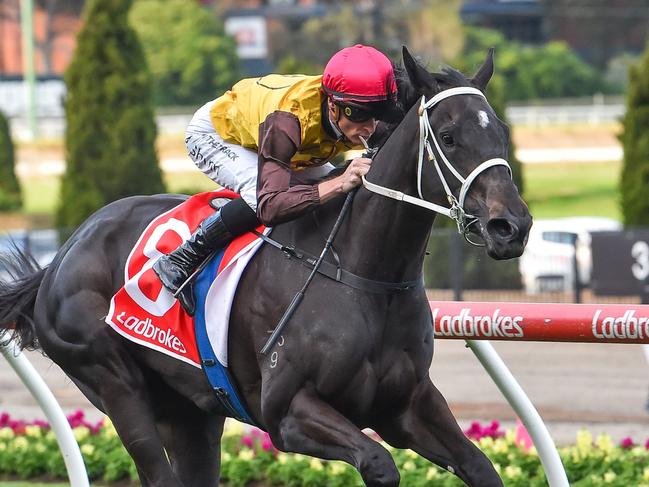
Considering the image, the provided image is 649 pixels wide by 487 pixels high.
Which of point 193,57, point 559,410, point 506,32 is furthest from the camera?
point 506,32

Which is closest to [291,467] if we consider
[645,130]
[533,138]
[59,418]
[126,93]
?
[59,418]

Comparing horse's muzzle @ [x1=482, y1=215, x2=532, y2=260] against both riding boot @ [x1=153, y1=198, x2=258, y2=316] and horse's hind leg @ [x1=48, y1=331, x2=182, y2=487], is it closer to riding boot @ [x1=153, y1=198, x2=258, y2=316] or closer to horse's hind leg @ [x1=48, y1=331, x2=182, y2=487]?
riding boot @ [x1=153, y1=198, x2=258, y2=316]

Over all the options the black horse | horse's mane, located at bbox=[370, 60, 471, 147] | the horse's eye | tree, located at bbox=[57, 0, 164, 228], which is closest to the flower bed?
the black horse

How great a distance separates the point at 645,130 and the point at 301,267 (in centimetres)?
1477

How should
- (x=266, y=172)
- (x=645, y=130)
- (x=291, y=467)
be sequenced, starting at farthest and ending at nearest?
(x=645, y=130), (x=291, y=467), (x=266, y=172)

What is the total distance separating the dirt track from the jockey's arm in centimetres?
466

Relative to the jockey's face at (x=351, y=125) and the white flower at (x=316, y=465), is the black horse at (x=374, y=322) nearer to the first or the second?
the jockey's face at (x=351, y=125)

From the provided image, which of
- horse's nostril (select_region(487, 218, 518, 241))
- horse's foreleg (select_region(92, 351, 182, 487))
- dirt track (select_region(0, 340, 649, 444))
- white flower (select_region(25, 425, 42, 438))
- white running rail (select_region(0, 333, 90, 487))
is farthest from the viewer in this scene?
dirt track (select_region(0, 340, 649, 444))

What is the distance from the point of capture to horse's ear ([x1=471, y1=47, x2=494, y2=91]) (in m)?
4.21

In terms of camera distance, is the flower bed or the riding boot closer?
the riding boot

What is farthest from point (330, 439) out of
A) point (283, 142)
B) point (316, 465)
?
point (316, 465)

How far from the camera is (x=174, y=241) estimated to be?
16.2 feet

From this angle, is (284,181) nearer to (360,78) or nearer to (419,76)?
(360,78)

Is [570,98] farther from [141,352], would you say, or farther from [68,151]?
[141,352]
